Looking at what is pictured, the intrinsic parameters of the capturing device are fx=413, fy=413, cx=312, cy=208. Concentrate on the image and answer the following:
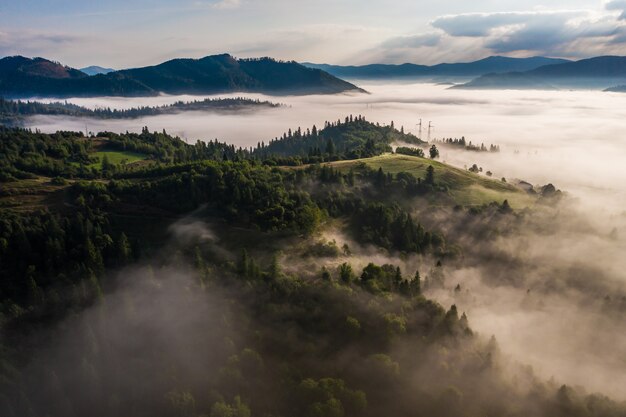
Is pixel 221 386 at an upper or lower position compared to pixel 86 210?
lower

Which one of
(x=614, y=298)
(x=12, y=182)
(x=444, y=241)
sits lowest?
(x=614, y=298)

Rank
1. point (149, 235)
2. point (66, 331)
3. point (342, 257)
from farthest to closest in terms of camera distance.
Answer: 1. point (149, 235)
2. point (342, 257)
3. point (66, 331)

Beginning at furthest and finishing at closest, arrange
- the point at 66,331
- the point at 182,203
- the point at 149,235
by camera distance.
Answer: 1. the point at 182,203
2. the point at 149,235
3. the point at 66,331

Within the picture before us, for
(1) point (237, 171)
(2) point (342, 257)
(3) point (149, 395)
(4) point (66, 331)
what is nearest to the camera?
(3) point (149, 395)

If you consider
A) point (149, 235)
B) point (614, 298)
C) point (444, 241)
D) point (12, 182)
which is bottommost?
point (614, 298)

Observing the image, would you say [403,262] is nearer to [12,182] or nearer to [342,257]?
[342,257]

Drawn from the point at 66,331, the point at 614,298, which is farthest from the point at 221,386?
the point at 614,298

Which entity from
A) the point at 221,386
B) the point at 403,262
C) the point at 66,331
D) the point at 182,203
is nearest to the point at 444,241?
the point at 403,262

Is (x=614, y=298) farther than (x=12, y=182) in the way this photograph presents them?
No

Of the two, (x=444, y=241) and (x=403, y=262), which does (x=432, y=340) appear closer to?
(x=403, y=262)
